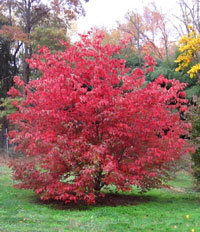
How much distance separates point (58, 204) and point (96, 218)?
5.59 ft

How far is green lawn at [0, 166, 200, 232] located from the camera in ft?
19.1

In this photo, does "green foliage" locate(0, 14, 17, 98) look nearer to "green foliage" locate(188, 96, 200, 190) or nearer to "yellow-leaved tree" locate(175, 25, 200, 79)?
"yellow-leaved tree" locate(175, 25, 200, 79)

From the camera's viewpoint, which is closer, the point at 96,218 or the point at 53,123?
the point at 96,218

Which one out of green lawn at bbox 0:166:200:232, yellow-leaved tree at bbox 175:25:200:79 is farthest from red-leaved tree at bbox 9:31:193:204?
yellow-leaved tree at bbox 175:25:200:79

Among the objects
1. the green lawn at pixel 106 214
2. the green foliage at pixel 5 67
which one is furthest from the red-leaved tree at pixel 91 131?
the green foliage at pixel 5 67

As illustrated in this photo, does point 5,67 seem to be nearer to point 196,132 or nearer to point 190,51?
point 190,51

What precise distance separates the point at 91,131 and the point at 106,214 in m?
1.79

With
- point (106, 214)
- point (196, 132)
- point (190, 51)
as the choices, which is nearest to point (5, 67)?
point (190, 51)

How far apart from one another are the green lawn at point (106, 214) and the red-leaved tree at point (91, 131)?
0.42 meters

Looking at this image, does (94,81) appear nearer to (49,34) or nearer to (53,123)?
(53,123)

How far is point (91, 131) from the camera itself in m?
7.28

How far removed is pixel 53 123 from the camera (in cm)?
738

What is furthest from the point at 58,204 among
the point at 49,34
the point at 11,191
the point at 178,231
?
the point at 49,34

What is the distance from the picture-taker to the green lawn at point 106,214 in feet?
19.1
